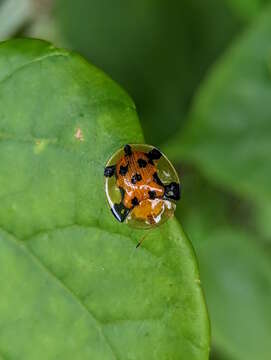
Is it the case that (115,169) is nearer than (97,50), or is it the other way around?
(115,169)

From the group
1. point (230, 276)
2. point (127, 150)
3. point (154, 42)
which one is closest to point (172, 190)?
point (127, 150)

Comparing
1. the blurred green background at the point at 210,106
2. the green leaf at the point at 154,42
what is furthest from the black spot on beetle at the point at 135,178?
the green leaf at the point at 154,42

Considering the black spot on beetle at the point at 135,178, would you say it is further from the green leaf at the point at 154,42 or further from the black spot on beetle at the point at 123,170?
the green leaf at the point at 154,42

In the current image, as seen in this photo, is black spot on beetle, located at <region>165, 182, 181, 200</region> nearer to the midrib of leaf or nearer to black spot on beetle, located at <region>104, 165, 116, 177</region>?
black spot on beetle, located at <region>104, 165, 116, 177</region>

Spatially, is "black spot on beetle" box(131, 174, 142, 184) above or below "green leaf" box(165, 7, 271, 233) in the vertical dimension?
above

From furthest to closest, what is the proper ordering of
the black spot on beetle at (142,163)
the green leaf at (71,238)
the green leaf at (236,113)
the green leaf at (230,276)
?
1. the green leaf at (230,276)
2. the green leaf at (236,113)
3. the black spot on beetle at (142,163)
4. the green leaf at (71,238)

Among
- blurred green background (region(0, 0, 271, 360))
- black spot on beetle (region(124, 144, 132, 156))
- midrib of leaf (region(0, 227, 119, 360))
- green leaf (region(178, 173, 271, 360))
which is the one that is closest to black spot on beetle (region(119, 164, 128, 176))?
black spot on beetle (region(124, 144, 132, 156))

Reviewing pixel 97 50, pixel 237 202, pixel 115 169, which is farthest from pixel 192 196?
pixel 115 169

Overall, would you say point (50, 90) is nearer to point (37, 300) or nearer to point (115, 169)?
point (115, 169)
